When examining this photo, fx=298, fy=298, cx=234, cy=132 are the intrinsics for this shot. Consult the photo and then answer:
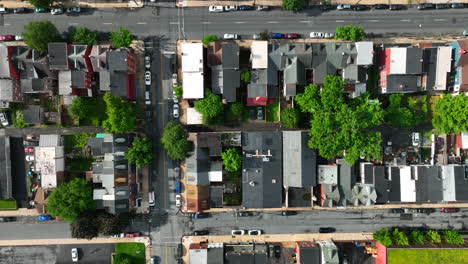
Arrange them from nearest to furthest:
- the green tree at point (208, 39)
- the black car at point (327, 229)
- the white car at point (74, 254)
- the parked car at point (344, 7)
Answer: the green tree at point (208, 39) < the white car at point (74, 254) < the parked car at point (344, 7) < the black car at point (327, 229)

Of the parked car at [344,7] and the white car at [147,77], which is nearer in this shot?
the white car at [147,77]

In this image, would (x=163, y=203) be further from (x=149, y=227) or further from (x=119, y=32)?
(x=119, y=32)

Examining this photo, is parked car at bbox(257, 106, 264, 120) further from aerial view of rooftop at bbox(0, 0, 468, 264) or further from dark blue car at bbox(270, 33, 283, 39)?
dark blue car at bbox(270, 33, 283, 39)

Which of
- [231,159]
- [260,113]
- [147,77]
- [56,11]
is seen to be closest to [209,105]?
[260,113]

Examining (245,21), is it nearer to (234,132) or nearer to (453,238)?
(234,132)

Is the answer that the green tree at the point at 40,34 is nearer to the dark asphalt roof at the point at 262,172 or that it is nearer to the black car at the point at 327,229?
the dark asphalt roof at the point at 262,172

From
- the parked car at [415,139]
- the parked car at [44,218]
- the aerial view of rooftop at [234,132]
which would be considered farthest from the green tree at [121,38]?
the parked car at [415,139]
